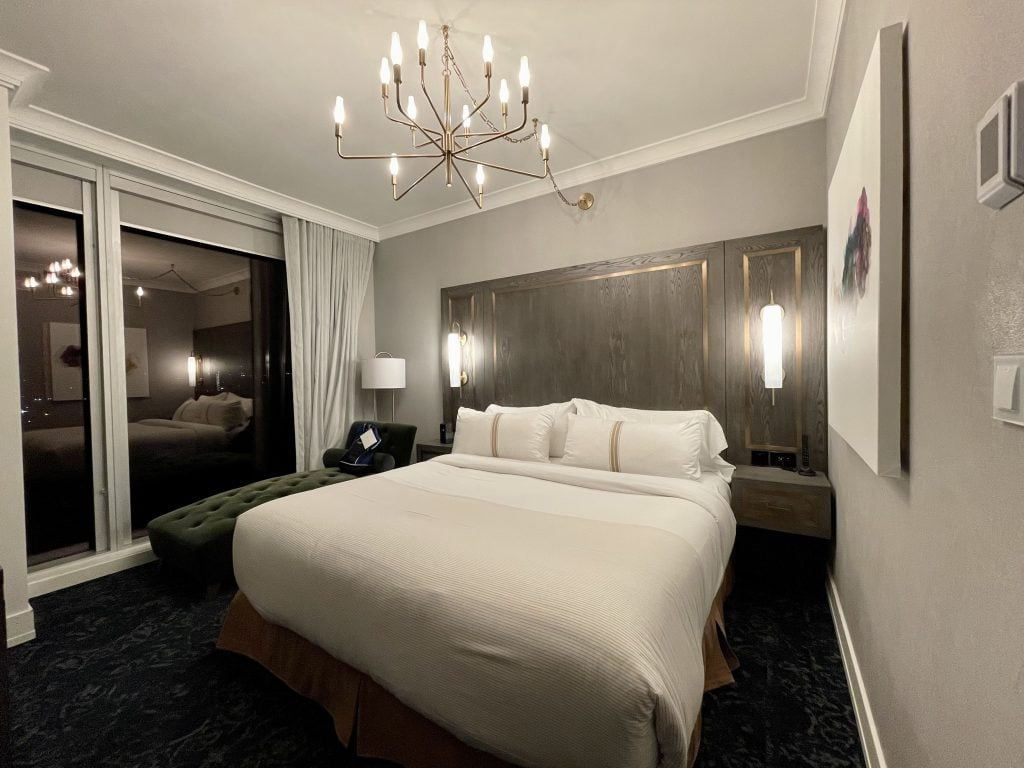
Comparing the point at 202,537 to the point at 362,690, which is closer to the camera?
the point at 362,690

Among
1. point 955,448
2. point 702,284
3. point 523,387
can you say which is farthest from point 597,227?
point 955,448

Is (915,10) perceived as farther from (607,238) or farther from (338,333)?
(338,333)

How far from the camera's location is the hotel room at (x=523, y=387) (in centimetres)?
93

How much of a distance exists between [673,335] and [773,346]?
2.01ft

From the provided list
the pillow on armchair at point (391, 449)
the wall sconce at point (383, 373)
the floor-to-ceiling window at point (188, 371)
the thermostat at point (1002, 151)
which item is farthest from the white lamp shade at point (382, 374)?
the thermostat at point (1002, 151)

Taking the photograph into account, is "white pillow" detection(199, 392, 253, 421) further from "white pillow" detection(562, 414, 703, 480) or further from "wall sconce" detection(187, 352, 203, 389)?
"white pillow" detection(562, 414, 703, 480)

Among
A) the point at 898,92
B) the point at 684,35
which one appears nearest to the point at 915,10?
the point at 898,92

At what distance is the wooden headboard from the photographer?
2.52 meters

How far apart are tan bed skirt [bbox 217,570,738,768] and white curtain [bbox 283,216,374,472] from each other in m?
2.22

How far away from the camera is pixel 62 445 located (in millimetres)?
2789

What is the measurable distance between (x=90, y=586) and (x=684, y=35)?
4.54 m

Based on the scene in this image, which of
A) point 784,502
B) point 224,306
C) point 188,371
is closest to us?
point 784,502

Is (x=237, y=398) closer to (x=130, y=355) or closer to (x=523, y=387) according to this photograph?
(x=130, y=355)

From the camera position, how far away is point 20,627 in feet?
6.93
